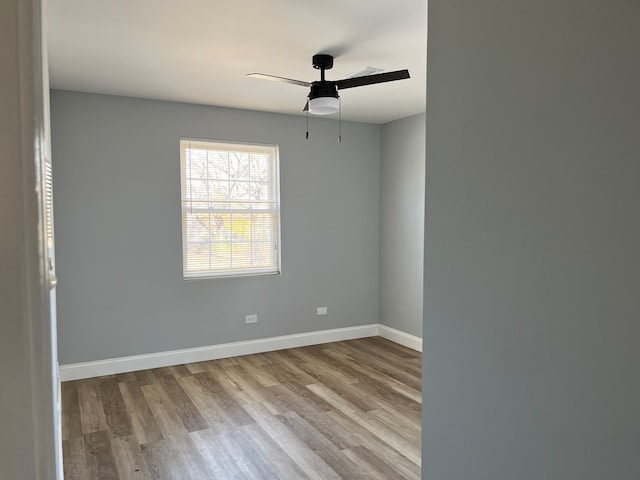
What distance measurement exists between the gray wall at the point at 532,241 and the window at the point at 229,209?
3617 millimetres

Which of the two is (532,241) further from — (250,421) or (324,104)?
(250,421)

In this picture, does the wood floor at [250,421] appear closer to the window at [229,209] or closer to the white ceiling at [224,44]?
the window at [229,209]

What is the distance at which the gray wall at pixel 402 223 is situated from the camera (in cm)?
523

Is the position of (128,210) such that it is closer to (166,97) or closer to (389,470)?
(166,97)

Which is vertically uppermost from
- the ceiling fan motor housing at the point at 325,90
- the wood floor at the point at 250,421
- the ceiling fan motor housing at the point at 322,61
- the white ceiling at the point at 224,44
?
the white ceiling at the point at 224,44

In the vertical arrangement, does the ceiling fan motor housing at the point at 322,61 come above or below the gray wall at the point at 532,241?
above

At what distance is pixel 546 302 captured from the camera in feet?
4.09

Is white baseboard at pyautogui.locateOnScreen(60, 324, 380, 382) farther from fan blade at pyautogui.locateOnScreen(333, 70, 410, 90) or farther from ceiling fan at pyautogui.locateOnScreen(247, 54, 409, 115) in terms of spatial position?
fan blade at pyautogui.locateOnScreen(333, 70, 410, 90)

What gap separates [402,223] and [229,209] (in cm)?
208

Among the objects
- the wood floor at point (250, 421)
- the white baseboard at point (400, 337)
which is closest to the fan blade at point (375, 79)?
the wood floor at point (250, 421)

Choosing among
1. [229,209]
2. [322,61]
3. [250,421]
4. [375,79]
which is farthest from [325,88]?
[250,421]

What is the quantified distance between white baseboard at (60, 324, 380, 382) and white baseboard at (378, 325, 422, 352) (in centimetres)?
12

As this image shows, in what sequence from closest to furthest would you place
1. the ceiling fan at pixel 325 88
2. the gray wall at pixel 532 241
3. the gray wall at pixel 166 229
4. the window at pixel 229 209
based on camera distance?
the gray wall at pixel 532 241 → the ceiling fan at pixel 325 88 → the gray wall at pixel 166 229 → the window at pixel 229 209

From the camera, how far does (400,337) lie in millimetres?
5578
